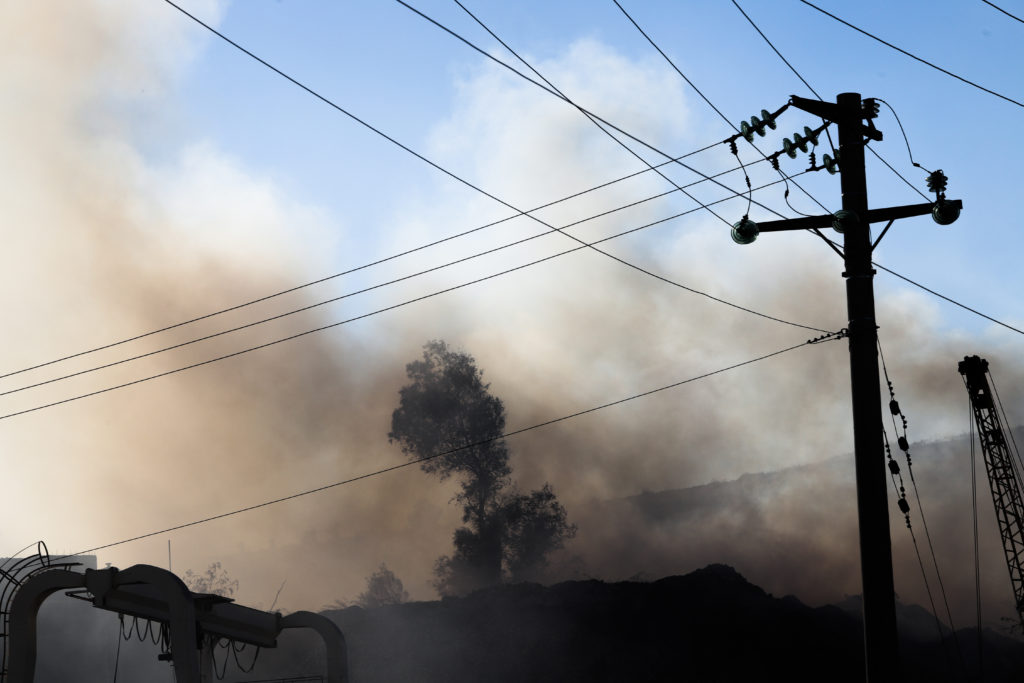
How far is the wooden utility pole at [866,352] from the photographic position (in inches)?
443

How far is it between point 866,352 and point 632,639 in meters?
44.7

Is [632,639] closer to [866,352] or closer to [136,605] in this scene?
[136,605]

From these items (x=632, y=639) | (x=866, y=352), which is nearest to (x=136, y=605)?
(x=866, y=352)

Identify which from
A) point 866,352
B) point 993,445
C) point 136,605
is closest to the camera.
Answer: point 866,352

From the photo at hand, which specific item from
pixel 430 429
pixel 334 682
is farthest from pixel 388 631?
pixel 334 682

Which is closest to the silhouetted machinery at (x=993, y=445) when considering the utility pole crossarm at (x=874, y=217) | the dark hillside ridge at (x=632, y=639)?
the dark hillside ridge at (x=632, y=639)

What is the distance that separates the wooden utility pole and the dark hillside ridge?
4092 cm

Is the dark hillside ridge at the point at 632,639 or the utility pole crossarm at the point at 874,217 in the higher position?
the utility pole crossarm at the point at 874,217

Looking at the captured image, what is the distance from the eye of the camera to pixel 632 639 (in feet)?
175

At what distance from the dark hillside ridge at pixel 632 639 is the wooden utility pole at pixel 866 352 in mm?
40919

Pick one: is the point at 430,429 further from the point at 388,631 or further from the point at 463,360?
the point at 388,631

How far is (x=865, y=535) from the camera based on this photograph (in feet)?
37.7

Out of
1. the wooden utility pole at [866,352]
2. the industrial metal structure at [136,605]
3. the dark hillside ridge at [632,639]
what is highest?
the wooden utility pole at [866,352]

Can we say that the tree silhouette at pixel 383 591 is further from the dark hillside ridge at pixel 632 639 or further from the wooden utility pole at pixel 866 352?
the wooden utility pole at pixel 866 352
